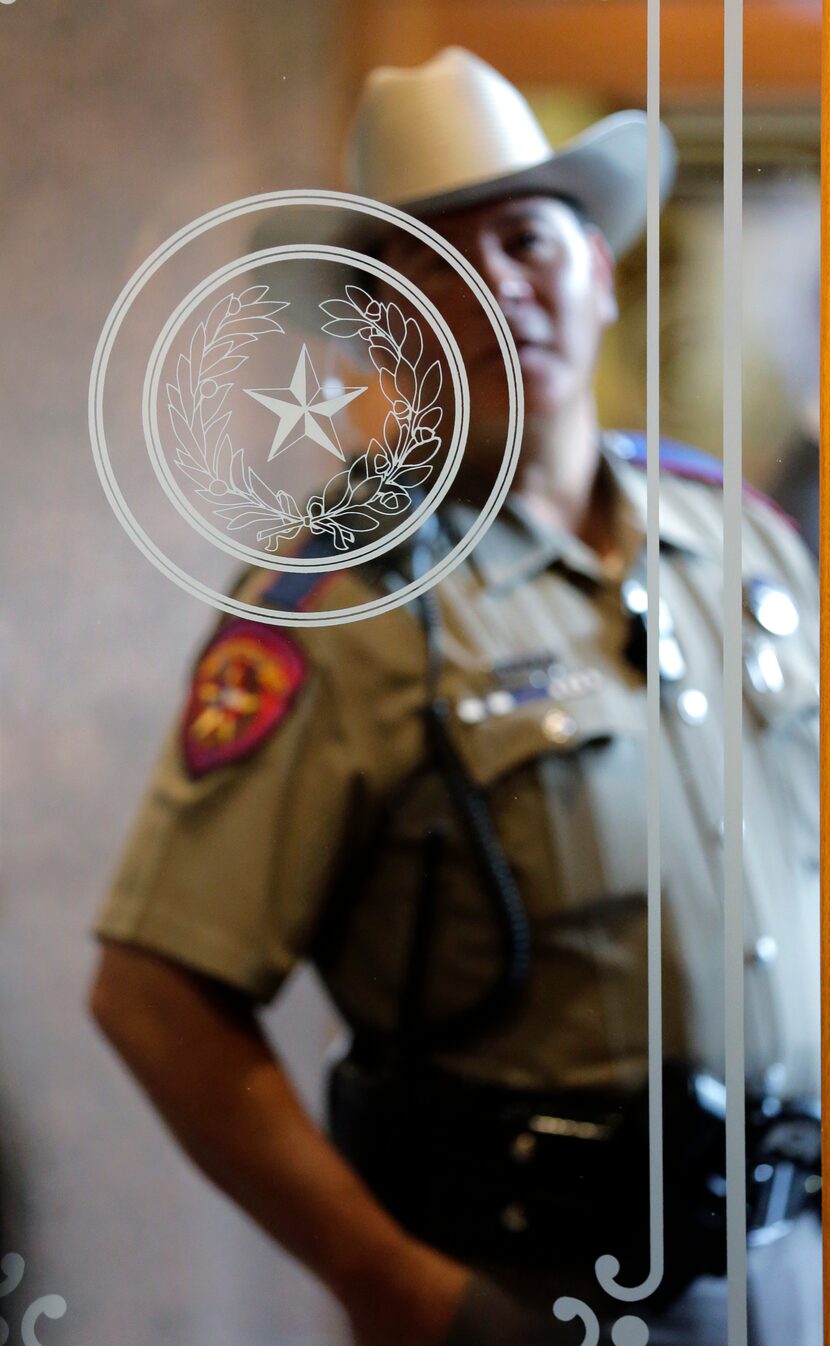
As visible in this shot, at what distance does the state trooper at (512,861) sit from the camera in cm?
Answer: 76

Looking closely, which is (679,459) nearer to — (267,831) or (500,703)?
(500,703)

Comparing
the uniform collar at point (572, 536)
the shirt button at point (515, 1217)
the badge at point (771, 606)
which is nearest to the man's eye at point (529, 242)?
the uniform collar at point (572, 536)

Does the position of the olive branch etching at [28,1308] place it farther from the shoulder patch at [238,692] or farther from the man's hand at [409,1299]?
the shoulder patch at [238,692]

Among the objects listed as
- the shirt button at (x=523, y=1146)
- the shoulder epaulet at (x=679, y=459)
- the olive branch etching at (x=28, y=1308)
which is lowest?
the olive branch etching at (x=28, y=1308)

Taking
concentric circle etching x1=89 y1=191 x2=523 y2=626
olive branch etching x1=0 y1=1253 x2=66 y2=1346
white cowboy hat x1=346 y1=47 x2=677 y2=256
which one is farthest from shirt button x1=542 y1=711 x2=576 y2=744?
olive branch etching x1=0 y1=1253 x2=66 y2=1346

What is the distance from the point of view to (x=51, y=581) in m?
0.79

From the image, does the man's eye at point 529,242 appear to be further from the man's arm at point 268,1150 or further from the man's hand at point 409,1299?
the man's hand at point 409,1299

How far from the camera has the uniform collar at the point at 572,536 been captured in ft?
2.52

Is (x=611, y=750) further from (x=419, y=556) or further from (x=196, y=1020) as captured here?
(x=196, y=1020)

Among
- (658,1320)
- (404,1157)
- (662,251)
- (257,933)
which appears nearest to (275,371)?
(662,251)

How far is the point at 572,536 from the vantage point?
0.78 metres

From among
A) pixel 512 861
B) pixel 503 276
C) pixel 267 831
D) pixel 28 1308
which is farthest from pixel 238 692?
pixel 28 1308

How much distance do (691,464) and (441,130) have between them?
0.85 feet

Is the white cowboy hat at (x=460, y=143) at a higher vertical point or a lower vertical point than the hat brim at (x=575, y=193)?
higher
